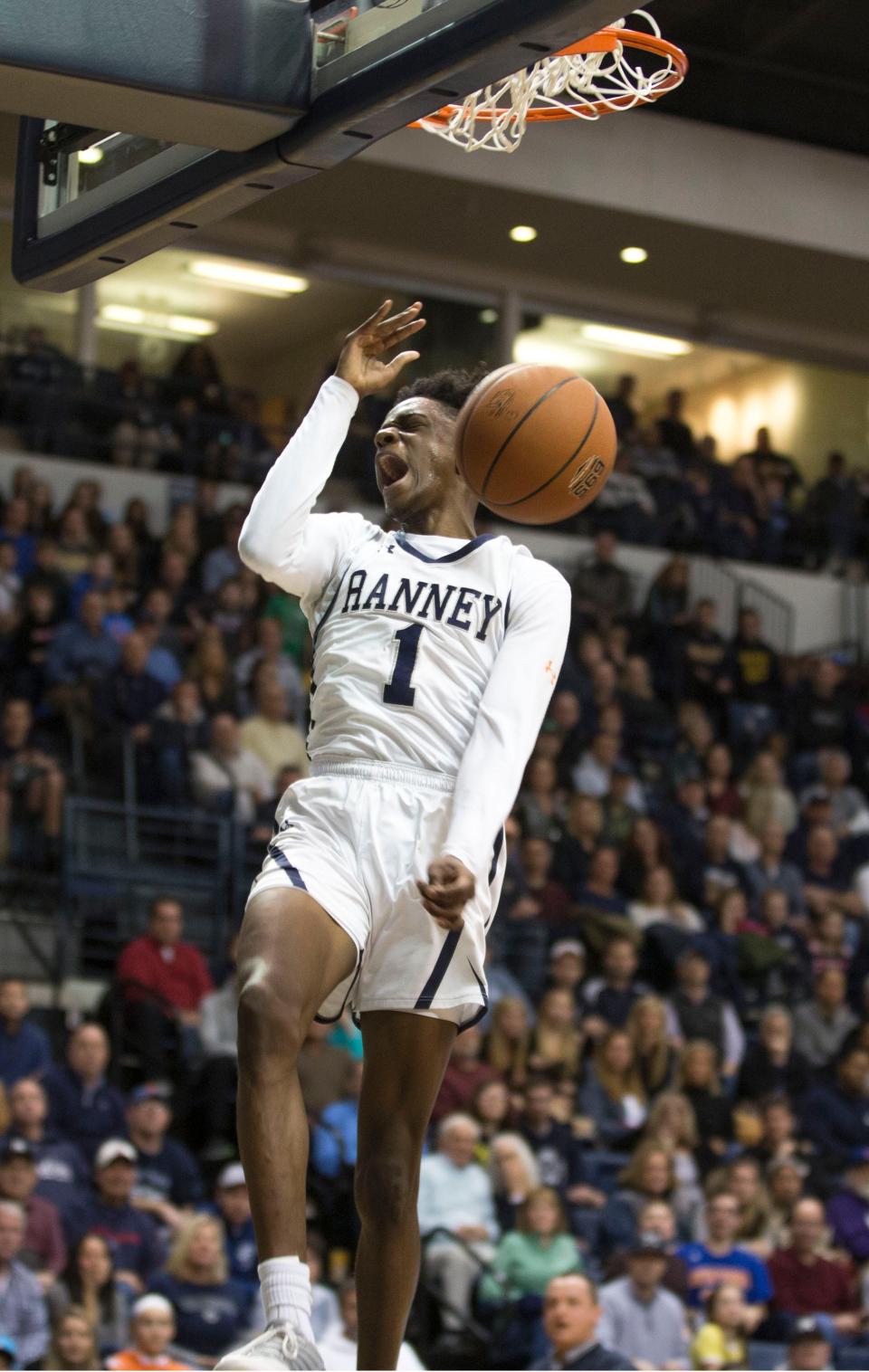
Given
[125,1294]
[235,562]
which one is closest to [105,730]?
[235,562]

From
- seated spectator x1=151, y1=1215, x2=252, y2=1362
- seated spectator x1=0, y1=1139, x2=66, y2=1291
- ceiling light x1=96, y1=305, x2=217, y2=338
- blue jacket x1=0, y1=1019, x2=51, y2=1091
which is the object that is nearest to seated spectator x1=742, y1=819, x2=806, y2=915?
blue jacket x1=0, y1=1019, x2=51, y2=1091

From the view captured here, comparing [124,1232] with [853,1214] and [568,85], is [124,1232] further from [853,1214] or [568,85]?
[568,85]

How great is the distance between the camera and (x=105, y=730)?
11.9 metres

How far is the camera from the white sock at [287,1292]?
11.0 feet

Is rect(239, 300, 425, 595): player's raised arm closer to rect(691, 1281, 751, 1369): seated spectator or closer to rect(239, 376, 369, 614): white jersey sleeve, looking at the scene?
rect(239, 376, 369, 614): white jersey sleeve

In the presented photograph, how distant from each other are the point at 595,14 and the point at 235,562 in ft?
35.5

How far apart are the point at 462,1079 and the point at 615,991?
146 cm

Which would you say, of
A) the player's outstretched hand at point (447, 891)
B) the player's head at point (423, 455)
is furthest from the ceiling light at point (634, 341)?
the player's outstretched hand at point (447, 891)

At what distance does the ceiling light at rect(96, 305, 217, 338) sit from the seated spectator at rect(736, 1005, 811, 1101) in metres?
8.77

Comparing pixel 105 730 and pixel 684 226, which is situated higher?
pixel 684 226

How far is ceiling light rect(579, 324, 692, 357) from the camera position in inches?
702

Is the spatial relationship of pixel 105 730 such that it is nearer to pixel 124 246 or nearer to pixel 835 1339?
pixel 835 1339

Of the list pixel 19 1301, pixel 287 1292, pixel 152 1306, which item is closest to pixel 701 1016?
pixel 152 1306

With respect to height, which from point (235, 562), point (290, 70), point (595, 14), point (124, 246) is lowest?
point (235, 562)
